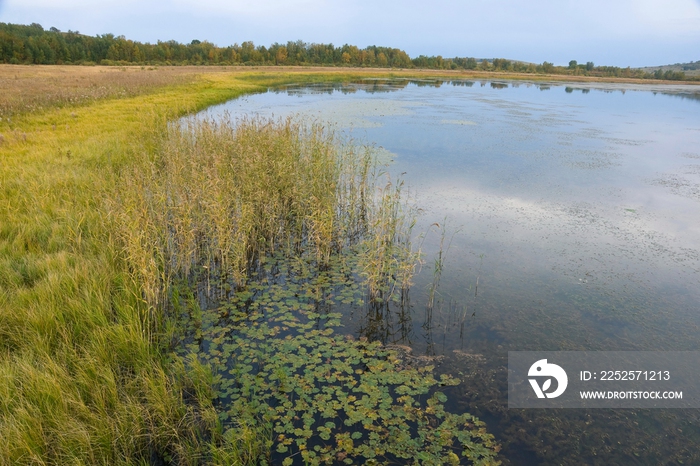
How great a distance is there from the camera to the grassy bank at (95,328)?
3502mm

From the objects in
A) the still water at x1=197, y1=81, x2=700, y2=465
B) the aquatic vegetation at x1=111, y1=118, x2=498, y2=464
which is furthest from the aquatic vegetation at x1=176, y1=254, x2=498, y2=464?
the still water at x1=197, y1=81, x2=700, y2=465

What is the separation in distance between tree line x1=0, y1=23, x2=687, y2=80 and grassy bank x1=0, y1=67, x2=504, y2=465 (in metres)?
74.5

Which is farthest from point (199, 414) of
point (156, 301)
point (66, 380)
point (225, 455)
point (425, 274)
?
point (425, 274)

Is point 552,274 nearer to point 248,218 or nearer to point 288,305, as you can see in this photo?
point 288,305

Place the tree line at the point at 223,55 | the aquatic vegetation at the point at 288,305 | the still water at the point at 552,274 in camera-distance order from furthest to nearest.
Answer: the tree line at the point at 223,55
the still water at the point at 552,274
the aquatic vegetation at the point at 288,305

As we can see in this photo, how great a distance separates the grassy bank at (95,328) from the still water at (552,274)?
31.4 inches

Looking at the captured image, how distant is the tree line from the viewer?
69312 millimetres

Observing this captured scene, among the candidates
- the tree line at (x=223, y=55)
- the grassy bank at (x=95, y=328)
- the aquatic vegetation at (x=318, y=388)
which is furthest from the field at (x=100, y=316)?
the tree line at (x=223, y=55)

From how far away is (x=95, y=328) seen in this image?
467cm

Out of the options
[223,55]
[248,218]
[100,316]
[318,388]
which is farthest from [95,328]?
[223,55]

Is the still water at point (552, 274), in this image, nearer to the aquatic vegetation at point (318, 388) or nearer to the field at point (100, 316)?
Answer: the aquatic vegetation at point (318, 388)

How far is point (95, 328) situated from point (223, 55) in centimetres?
9839

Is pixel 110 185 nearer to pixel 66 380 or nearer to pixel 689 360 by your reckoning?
pixel 66 380

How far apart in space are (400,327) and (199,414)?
2.87 metres
